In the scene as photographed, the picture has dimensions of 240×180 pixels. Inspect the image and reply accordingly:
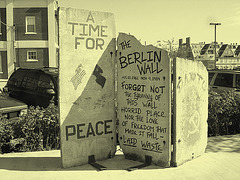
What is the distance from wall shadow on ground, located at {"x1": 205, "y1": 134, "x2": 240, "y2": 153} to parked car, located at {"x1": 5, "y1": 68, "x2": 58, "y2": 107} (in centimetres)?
452

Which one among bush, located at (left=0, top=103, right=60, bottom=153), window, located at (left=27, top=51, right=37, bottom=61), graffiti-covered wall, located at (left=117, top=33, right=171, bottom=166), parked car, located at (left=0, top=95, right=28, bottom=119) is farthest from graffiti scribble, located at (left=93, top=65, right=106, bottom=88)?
window, located at (left=27, top=51, right=37, bottom=61)

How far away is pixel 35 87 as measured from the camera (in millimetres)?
8977

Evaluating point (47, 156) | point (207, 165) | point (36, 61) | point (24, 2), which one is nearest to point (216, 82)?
point (207, 165)

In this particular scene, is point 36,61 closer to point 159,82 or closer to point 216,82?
point 216,82

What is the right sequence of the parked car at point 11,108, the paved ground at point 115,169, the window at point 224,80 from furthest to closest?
the window at point 224,80 < the parked car at point 11,108 < the paved ground at point 115,169

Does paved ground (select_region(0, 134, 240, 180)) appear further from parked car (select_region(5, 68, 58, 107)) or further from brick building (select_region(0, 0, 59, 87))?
brick building (select_region(0, 0, 59, 87))

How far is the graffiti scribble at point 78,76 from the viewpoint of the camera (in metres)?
4.84

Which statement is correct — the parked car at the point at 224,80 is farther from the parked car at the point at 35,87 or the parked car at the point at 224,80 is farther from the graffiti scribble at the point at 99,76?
the graffiti scribble at the point at 99,76

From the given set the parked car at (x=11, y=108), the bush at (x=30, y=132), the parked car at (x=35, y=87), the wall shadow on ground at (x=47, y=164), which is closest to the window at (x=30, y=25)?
the parked car at (x=35, y=87)

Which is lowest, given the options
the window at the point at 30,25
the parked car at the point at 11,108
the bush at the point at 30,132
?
the bush at the point at 30,132

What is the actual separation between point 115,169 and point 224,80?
8205 millimetres

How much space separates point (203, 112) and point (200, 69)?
2.84 ft

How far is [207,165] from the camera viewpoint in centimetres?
503

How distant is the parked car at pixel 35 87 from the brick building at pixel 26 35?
15.3 m
